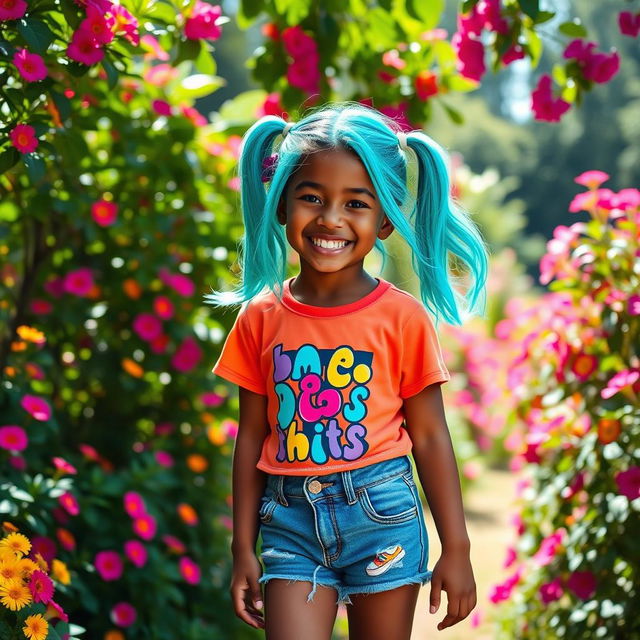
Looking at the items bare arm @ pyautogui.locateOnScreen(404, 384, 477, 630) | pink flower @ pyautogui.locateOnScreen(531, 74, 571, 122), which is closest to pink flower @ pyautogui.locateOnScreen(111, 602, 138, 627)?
bare arm @ pyautogui.locateOnScreen(404, 384, 477, 630)

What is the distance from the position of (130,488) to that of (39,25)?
1498mm

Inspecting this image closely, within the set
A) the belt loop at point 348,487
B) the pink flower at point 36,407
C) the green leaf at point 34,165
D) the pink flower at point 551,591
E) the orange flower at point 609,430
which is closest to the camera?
the belt loop at point 348,487

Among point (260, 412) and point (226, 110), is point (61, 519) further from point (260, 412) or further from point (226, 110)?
point (226, 110)

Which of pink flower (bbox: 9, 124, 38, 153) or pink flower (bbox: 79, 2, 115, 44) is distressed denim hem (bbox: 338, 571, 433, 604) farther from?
pink flower (bbox: 79, 2, 115, 44)

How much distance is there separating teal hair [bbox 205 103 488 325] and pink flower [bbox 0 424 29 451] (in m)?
0.84

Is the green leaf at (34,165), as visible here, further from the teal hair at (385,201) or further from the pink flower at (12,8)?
the teal hair at (385,201)

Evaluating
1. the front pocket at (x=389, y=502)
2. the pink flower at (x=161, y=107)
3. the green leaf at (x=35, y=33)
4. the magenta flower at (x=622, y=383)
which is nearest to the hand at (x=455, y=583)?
the front pocket at (x=389, y=502)

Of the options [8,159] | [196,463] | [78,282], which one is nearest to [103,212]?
[78,282]

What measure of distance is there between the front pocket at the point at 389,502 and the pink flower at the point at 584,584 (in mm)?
1163

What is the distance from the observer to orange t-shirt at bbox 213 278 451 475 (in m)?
1.85

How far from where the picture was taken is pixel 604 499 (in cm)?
283

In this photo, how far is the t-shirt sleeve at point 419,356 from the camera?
6.21 feet

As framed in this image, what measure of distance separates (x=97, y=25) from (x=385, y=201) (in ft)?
2.25

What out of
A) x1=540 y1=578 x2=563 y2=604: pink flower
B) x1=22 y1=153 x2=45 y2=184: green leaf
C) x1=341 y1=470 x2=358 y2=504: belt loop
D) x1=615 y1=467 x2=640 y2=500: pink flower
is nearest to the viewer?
x1=341 y1=470 x2=358 y2=504: belt loop
